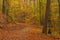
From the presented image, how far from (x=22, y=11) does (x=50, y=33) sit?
29.5 meters

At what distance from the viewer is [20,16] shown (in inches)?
1774

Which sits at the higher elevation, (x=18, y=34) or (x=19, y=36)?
(x=19, y=36)

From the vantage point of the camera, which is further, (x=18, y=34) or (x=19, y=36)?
(x=18, y=34)

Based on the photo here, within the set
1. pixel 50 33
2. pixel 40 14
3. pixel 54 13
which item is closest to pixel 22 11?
pixel 40 14

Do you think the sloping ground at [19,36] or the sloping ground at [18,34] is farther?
the sloping ground at [18,34]

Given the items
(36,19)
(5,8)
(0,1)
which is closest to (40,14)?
(36,19)

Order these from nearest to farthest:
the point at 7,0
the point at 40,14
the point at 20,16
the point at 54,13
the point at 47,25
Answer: the point at 47,25 < the point at 54,13 < the point at 7,0 < the point at 40,14 < the point at 20,16

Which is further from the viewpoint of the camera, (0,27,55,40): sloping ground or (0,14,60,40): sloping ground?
(0,14,60,40): sloping ground

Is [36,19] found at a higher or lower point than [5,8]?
lower

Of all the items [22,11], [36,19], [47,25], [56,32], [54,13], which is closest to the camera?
[47,25]

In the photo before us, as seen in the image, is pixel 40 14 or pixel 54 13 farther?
pixel 40 14

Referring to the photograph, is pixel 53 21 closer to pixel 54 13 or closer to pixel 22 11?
pixel 54 13

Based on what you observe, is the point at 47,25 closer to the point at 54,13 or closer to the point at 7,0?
the point at 54,13

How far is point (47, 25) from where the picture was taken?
19641 mm
